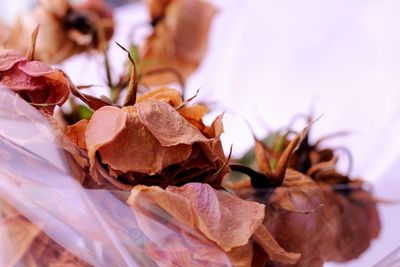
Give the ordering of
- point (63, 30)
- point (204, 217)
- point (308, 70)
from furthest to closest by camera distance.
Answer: point (308, 70) < point (63, 30) < point (204, 217)

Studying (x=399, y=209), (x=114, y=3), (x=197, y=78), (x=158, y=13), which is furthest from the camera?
(x=114, y=3)

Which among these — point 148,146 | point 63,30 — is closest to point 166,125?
point 148,146

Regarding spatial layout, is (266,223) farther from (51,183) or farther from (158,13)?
(158,13)

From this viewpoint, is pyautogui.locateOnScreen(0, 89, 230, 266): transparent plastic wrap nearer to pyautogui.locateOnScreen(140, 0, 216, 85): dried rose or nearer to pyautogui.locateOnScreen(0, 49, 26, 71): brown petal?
pyautogui.locateOnScreen(0, 49, 26, 71): brown petal

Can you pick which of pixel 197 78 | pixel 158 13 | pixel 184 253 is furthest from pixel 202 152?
pixel 197 78

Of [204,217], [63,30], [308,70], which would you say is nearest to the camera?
[204,217]

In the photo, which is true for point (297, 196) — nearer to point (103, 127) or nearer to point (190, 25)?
point (103, 127)
